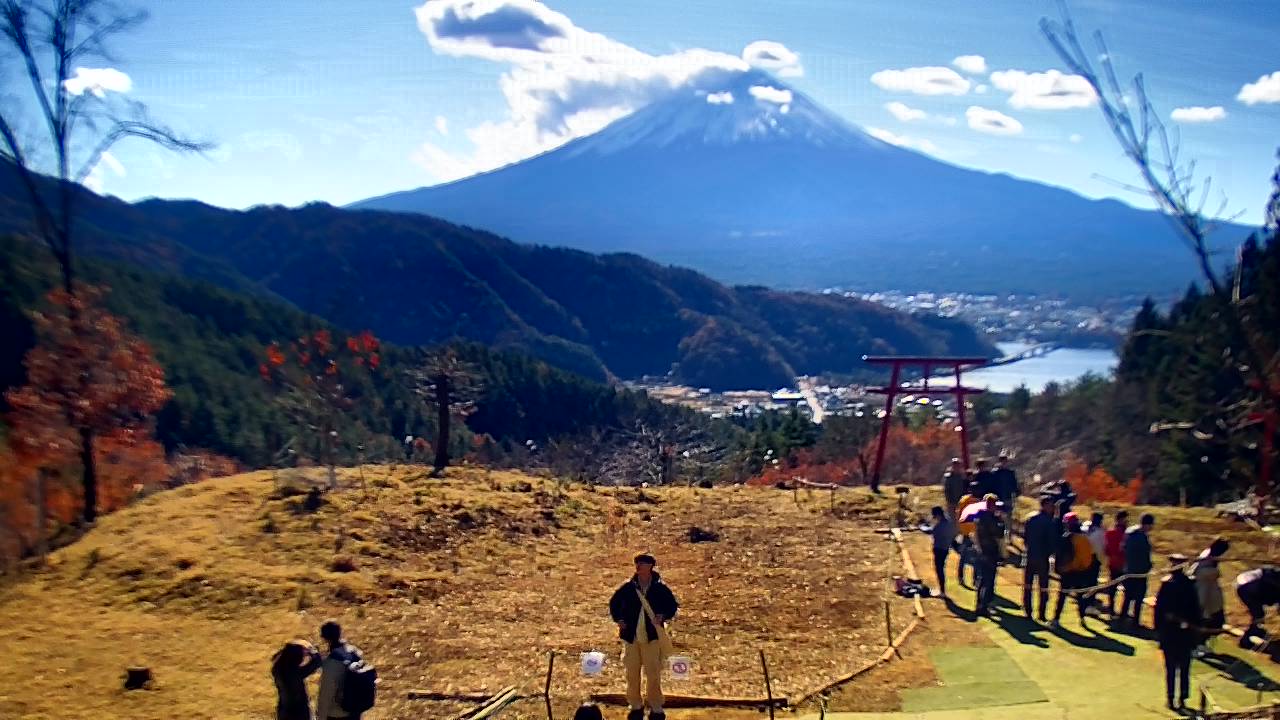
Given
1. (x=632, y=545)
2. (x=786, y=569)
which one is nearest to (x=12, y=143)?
(x=632, y=545)

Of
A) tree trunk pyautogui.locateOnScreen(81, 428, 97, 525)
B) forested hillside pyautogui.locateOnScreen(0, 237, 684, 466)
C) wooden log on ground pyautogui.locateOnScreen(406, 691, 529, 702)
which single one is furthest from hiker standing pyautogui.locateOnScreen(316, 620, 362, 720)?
forested hillside pyautogui.locateOnScreen(0, 237, 684, 466)

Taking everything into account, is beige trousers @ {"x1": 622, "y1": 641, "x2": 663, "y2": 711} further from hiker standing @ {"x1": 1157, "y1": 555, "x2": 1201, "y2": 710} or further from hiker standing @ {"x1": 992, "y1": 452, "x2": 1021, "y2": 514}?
hiker standing @ {"x1": 992, "y1": 452, "x2": 1021, "y2": 514}

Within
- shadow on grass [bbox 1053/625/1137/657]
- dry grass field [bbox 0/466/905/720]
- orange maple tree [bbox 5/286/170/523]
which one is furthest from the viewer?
orange maple tree [bbox 5/286/170/523]

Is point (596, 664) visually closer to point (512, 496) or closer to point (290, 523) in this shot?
point (290, 523)

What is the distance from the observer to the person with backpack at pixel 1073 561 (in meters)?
8.31

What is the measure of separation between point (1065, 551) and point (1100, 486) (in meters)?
15.9

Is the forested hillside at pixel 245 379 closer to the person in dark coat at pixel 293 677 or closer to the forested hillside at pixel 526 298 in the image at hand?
the person in dark coat at pixel 293 677

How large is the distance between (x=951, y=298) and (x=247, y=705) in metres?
144

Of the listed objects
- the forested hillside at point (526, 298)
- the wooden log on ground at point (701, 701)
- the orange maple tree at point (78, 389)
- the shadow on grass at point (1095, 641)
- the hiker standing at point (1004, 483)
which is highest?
the forested hillside at point (526, 298)

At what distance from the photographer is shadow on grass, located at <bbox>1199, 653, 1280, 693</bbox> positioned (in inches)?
259

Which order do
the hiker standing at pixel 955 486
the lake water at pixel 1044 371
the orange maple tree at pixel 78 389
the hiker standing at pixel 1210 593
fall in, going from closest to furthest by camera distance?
1. the hiker standing at pixel 1210 593
2. the hiker standing at pixel 955 486
3. the orange maple tree at pixel 78 389
4. the lake water at pixel 1044 371

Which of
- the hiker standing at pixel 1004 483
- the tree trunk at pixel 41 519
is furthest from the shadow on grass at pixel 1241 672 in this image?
the tree trunk at pixel 41 519

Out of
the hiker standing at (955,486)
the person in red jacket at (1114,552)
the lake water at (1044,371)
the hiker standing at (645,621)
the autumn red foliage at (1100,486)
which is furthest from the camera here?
the lake water at (1044,371)

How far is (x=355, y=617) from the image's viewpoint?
916 centimetres
